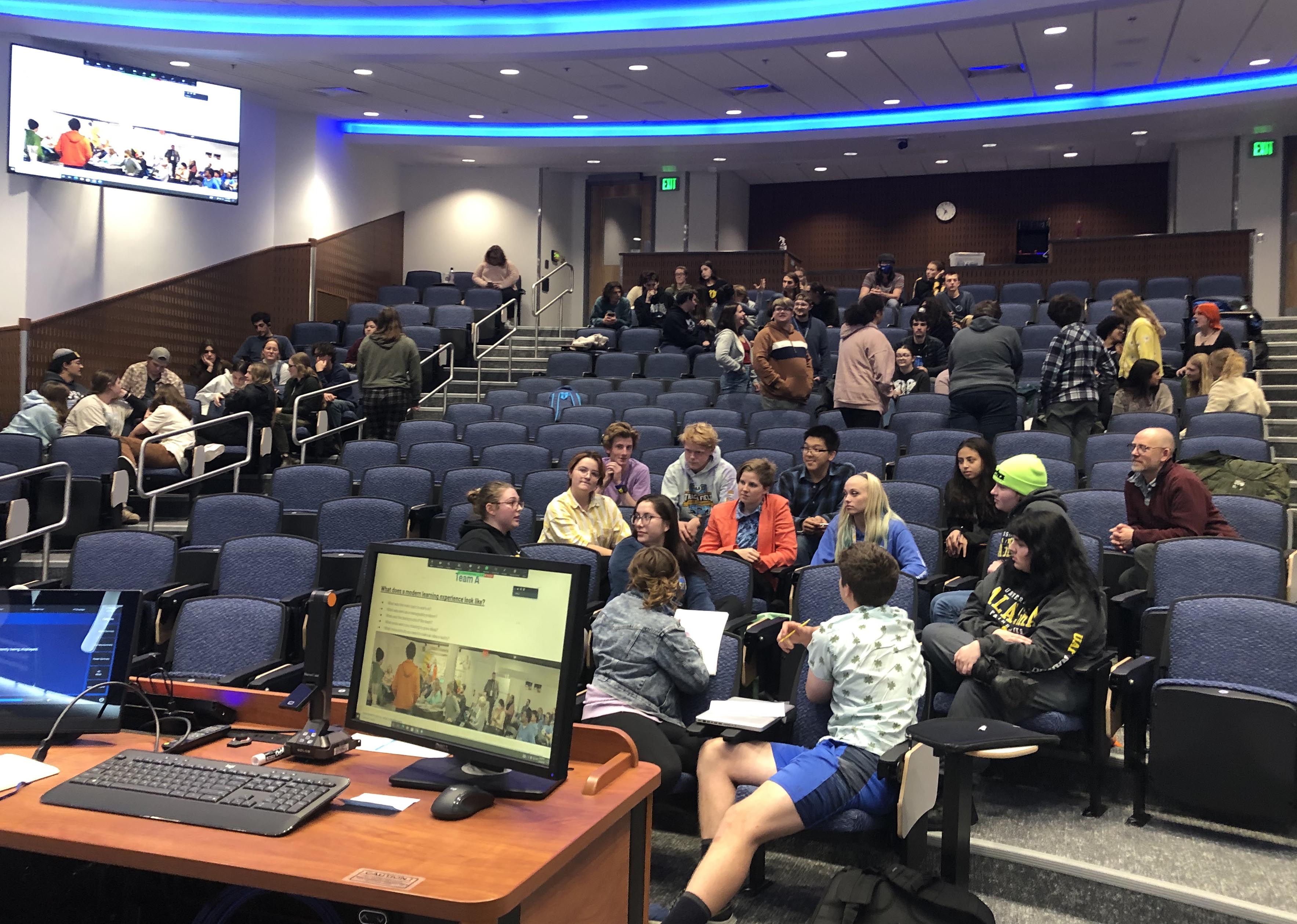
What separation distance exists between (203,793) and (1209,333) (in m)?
7.83

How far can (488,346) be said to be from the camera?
12.9 m

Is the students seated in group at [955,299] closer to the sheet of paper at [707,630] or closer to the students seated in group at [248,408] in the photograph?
the students seated in group at [248,408]

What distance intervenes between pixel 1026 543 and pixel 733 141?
10.7m

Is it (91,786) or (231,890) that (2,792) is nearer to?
(91,786)

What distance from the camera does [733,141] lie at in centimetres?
1356

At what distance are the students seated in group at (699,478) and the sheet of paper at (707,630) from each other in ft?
6.11

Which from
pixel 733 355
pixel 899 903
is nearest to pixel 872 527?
pixel 899 903

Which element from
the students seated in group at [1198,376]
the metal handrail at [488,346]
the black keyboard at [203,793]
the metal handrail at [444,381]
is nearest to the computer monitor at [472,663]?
the black keyboard at [203,793]

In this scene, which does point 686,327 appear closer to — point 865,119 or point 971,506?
point 865,119

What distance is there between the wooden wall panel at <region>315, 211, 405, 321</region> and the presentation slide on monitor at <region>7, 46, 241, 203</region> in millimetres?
1892

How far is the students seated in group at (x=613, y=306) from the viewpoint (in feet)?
39.2

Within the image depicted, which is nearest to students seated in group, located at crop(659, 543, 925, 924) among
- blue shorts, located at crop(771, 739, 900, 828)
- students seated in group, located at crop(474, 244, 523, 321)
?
blue shorts, located at crop(771, 739, 900, 828)

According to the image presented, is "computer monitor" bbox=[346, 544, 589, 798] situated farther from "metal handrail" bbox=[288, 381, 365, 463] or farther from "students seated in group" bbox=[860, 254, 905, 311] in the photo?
"students seated in group" bbox=[860, 254, 905, 311]

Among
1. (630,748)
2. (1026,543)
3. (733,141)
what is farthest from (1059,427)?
(733,141)
